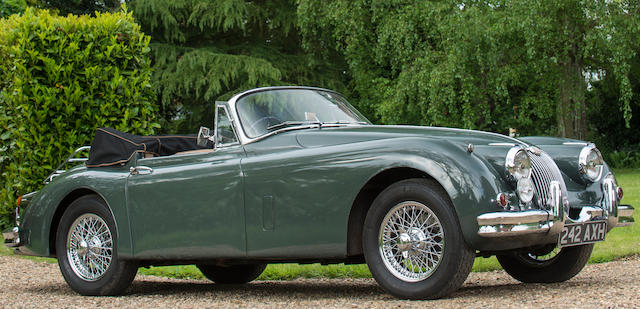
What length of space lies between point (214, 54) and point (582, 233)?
19.2 meters

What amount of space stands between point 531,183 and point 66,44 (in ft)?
23.7

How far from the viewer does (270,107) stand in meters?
6.41

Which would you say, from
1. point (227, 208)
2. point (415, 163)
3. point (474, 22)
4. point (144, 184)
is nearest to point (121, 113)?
point (144, 184)

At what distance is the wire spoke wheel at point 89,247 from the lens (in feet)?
22.3

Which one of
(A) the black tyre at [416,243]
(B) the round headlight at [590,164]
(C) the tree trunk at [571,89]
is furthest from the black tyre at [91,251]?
(C) the tree trunk at [571,89]

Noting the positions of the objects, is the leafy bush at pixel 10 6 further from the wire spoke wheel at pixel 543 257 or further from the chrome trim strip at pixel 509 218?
the chrome trim strip at pixel 509 218

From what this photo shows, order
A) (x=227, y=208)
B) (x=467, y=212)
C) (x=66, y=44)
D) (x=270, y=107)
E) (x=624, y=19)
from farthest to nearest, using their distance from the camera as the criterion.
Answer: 1. (x=624, y=19)
2. (x=66, y=44)
3. (x=270, y=107)
4. (x=227, y=208)
5. (x=467, y=212)

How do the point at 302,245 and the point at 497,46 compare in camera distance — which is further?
the point at 497,46

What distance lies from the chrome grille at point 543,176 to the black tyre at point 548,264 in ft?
2.33

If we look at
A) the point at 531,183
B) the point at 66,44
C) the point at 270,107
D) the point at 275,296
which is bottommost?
the point at 275,296

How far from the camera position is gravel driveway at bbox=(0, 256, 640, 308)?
5.09 metres

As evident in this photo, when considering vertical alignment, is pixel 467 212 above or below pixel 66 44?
below

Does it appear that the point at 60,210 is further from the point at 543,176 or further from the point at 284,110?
the point at 543,176

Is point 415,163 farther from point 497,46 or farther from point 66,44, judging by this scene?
point 497,46
